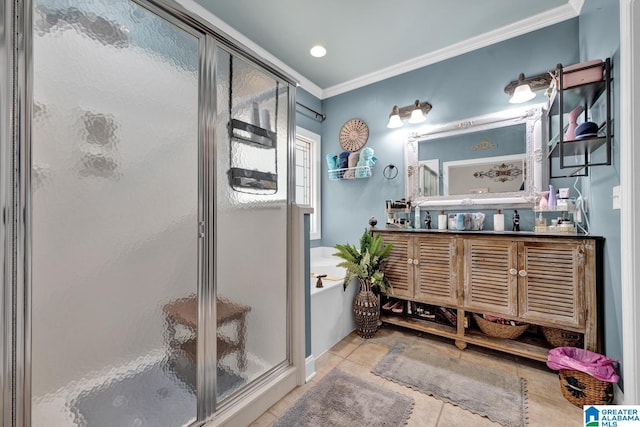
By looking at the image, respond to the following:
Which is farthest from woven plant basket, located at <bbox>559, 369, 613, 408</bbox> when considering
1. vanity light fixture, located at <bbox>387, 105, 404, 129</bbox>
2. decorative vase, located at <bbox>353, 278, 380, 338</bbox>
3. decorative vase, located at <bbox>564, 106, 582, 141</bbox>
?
vanity light fixture, located at <bbox>387, 105, 404, 129</bbox>

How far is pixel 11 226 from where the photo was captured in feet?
2.68

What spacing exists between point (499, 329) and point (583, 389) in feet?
2.07

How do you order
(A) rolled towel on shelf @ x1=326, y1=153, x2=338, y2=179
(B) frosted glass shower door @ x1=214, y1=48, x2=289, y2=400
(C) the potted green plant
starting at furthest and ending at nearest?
(A) rolled towel on shelf @ x1=326, y1=153, x2=338, y2=179 < (C) the potted green plant < (B) frosted glass shower door @ x1=214, y1=48, x2=289, y2=400

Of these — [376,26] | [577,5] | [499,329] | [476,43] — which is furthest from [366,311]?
[577,5]

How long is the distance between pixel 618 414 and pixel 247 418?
6.26 feet

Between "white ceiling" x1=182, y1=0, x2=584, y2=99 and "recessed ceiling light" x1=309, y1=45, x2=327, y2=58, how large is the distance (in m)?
0.05

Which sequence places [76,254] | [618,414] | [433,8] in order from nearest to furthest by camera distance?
[76,254], [618,414], [433,8]

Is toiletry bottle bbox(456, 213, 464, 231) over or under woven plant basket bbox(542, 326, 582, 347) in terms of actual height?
over

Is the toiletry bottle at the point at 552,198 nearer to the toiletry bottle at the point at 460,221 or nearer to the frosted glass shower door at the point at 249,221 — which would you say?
the toiletry bottle at the point at 460,221

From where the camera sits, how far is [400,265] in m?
2.56

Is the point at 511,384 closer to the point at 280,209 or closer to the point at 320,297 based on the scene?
the point at 320,297

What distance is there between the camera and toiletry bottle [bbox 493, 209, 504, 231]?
2363 mm

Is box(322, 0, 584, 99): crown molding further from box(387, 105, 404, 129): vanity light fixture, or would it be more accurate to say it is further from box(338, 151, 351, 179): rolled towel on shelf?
box(338, 151, 351, 179): rolled towel on shelf

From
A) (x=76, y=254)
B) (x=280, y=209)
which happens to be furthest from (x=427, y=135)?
(x=76, y=254)
